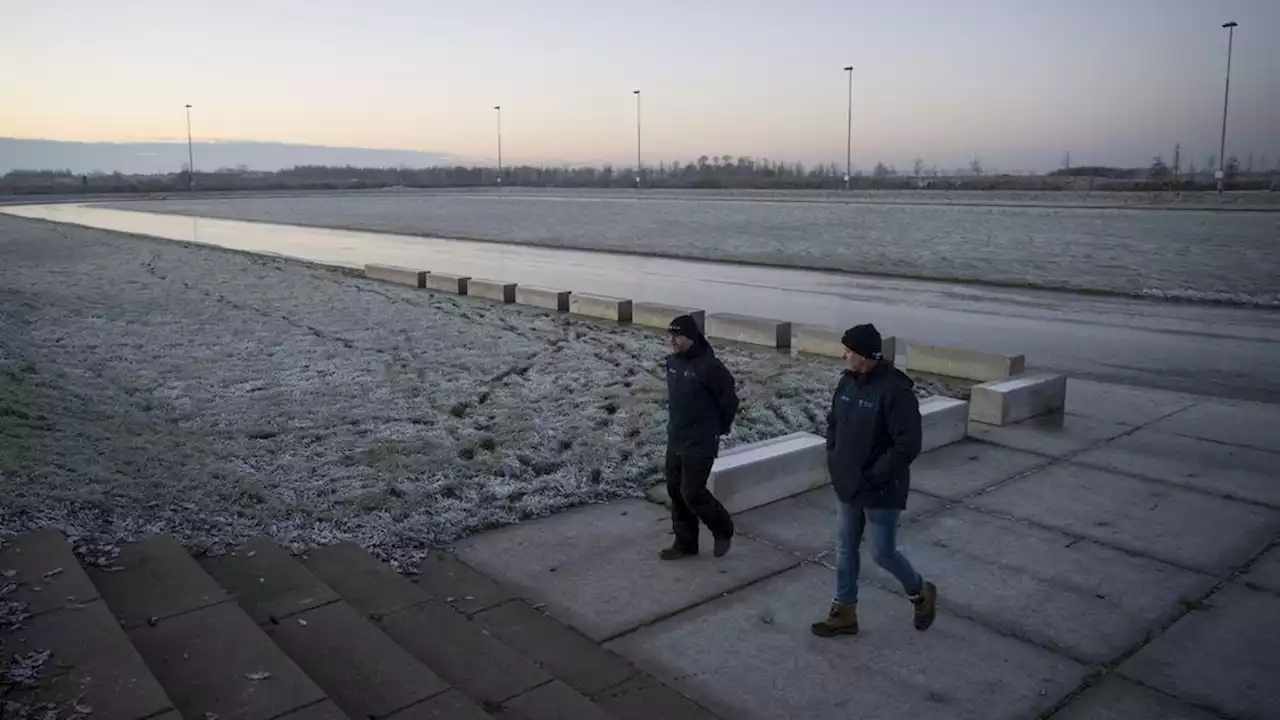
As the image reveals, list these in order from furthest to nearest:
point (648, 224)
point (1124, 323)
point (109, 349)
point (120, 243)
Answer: point (648, 224), point (120, 243), point (1124, 323), point (109, 349)

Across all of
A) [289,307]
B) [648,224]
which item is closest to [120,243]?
[289,307]

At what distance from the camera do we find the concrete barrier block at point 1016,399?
9.45 m

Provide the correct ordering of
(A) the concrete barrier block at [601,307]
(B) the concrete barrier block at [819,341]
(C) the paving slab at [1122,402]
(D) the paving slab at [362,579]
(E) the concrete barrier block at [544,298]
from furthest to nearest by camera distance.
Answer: (E) the concrete barrier block at [544,298] < (A) the concrete barrier block at [601,307] < (B) the concrete barrier block at [819,341] < (C) the paving slab at [1122,402] < (D) the paving slab at [362,579]

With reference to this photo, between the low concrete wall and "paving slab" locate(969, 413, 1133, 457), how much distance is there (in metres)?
12.1

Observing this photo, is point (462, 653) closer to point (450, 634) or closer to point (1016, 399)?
point (450, 634)

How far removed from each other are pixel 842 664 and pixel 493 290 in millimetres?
14477

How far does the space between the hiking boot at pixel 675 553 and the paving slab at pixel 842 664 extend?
2.12 ft

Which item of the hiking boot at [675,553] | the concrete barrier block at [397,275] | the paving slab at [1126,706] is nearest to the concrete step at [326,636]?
the hiking boot at [675,553]

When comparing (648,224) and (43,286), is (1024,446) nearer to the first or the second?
(43,286)

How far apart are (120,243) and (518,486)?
26982 millimetres

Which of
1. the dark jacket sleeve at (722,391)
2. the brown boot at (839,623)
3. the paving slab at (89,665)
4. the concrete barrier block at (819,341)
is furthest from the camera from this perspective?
the concrete barrier block at (819,341)

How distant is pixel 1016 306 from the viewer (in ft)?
58.6

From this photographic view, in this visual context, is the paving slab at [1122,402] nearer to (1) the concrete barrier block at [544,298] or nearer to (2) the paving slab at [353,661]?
(2) the paving slab at [353,661]

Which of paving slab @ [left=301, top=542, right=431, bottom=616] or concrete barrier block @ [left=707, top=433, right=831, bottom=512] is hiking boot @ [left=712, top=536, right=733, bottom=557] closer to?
concrete barrier block @ [left=707, top=433, right=831, bottom=512]
